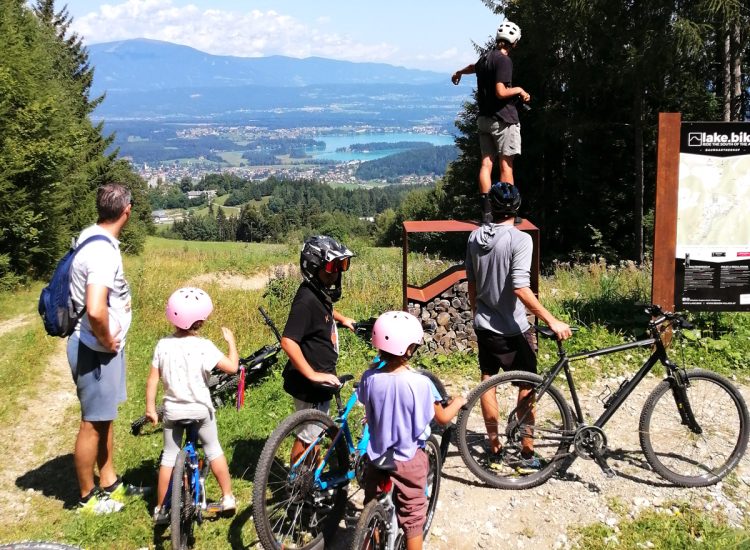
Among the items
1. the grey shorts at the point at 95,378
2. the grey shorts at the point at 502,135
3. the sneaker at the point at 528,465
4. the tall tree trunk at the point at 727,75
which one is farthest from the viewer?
the tall tree trunk at the point at 727,75

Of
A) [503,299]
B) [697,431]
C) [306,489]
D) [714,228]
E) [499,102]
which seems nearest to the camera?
[306,489]

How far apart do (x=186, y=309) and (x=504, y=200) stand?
2.33m

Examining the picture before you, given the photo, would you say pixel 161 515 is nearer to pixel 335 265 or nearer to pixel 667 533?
pixel 335 265

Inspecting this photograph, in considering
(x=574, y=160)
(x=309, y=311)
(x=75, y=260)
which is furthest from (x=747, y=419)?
(x=574, y=160)

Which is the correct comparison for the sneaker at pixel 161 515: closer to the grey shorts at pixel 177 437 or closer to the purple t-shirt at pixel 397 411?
the grey shorts at pixel 177 437

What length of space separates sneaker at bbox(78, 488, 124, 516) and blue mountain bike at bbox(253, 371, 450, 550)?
4.45 ft

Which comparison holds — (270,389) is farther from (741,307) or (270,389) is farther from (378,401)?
(741,307)

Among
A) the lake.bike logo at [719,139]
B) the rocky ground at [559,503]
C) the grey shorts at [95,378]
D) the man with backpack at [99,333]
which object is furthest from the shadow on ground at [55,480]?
the lake.bike logo at [719,139]

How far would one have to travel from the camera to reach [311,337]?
3930mm

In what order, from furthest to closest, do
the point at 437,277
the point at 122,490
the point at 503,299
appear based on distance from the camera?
1. the point at 437,277
2. the point at 122,490
3. the point at 503,299

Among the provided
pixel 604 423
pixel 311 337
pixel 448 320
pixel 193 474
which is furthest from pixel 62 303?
pixel 448 320

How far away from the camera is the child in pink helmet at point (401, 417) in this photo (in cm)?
322

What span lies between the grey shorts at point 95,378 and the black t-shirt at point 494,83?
468 cm

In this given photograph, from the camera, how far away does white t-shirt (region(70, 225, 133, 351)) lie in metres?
3.87
